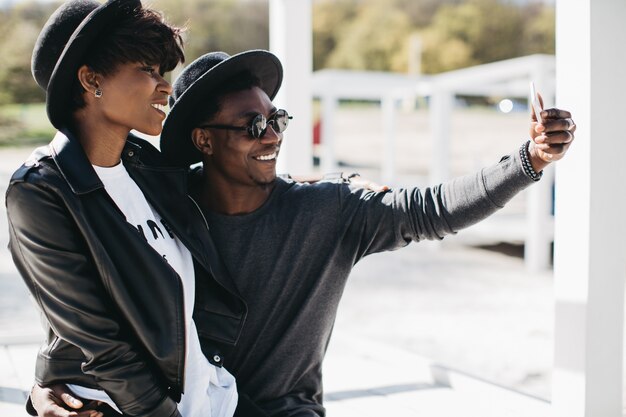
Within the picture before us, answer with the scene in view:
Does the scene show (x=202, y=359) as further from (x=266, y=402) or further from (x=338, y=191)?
(x=338, y=191)

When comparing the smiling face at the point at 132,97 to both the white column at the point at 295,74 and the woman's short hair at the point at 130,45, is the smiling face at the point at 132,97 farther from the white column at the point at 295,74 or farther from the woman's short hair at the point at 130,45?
the white column at the point at 295,74

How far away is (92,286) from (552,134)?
129 cm

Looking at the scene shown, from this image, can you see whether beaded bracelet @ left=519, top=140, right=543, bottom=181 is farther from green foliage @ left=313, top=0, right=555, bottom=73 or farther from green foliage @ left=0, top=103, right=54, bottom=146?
green foliage @ left=313, top=0, right=555, bottom=73

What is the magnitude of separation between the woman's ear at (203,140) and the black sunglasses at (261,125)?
2 cm

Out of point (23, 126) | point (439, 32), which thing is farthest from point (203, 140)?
point (439, 32)

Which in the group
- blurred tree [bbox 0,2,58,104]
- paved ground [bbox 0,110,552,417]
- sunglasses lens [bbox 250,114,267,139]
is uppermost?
blurred tree [bbox 0,2,58,104]

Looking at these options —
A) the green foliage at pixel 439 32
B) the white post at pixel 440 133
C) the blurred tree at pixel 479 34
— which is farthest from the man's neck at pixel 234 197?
the blurred tree at pixel 479 34

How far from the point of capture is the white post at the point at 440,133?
10.0m

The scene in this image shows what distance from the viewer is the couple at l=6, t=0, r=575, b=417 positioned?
1747 millimetres

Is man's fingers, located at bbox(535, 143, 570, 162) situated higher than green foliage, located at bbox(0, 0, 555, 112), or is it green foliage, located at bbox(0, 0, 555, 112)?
green foliage, located at bbox(0, 0, 555, 112)

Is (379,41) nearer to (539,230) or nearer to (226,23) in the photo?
(226,23)

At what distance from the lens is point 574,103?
103 inches

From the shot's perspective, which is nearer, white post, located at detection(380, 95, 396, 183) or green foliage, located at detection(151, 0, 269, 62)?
white post, located at detection(380, 95, 396, 183)

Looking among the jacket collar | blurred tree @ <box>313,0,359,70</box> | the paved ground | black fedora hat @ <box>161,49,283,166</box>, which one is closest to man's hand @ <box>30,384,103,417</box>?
A: the jacket collar
